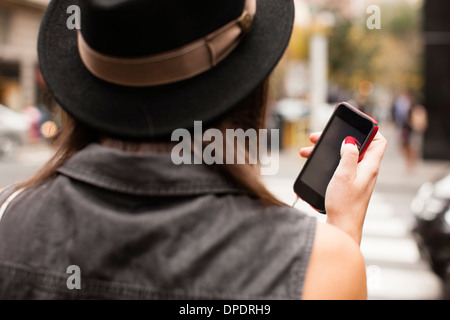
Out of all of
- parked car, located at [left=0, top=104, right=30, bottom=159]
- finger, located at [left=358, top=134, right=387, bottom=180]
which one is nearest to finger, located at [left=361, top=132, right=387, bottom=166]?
finger, located at [left=358, top=134, right=387, bottom=180]

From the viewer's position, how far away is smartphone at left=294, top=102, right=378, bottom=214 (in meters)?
1.40

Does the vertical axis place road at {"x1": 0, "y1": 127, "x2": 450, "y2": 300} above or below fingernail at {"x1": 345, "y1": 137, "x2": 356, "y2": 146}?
below

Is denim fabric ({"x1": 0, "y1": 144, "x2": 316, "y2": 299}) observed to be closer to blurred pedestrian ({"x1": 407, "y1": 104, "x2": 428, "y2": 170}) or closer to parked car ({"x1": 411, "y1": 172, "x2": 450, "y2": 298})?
parked car ({"x1": 411, "y1": 172, "x2": 450, "y2": 298})

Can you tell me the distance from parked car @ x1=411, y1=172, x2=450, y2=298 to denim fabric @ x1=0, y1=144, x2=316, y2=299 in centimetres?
382

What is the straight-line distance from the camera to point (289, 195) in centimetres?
1055

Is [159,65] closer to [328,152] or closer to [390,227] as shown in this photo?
[328,152]

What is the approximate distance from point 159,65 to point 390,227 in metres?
7.39

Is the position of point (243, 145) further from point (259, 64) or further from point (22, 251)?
point (22, 251)

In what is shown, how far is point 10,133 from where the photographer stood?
15.6 metres

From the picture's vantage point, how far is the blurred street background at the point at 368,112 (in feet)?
16.1

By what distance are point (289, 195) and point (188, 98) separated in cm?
961

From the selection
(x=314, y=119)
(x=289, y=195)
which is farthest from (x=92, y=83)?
(x=314, y=119)

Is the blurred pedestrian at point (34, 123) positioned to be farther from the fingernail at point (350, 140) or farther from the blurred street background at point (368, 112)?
the fingernail at point (350, 140)

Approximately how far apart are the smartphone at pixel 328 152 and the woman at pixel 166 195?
0.23m
